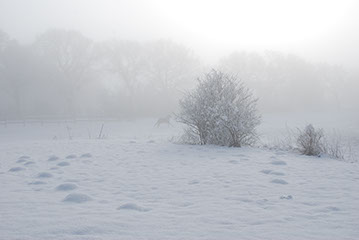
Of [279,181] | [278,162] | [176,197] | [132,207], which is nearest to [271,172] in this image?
[279,181]

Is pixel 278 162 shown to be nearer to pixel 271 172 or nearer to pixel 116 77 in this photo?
pixel 271 172

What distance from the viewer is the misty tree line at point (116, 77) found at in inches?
1644

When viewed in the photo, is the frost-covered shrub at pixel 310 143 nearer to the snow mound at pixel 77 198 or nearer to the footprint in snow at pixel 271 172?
the footprint in snow at pixel 271 172

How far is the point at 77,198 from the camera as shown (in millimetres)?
4824

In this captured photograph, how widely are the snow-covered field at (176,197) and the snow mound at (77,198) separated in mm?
15

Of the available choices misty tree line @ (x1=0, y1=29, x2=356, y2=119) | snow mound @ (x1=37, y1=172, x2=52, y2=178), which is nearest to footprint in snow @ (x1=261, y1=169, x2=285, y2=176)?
snow mound @ (x1=37, y1=172, x2=52, y2=178)

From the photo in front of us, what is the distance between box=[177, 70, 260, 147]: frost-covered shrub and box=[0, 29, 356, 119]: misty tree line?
96.7 ft

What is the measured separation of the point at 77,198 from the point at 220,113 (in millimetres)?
7174

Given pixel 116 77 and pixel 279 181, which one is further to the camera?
pixel 116 77

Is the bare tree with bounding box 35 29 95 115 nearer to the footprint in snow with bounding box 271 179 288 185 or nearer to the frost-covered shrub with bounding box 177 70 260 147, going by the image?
the frost-covered shrub with bounding box 177 70 260 147

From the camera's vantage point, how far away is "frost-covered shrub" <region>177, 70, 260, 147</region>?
10945 millimetres

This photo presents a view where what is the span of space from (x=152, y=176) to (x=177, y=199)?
5.56 ft

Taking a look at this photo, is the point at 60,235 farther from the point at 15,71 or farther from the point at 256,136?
the point at 15,71

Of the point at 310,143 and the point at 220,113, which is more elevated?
the point at 220,113
